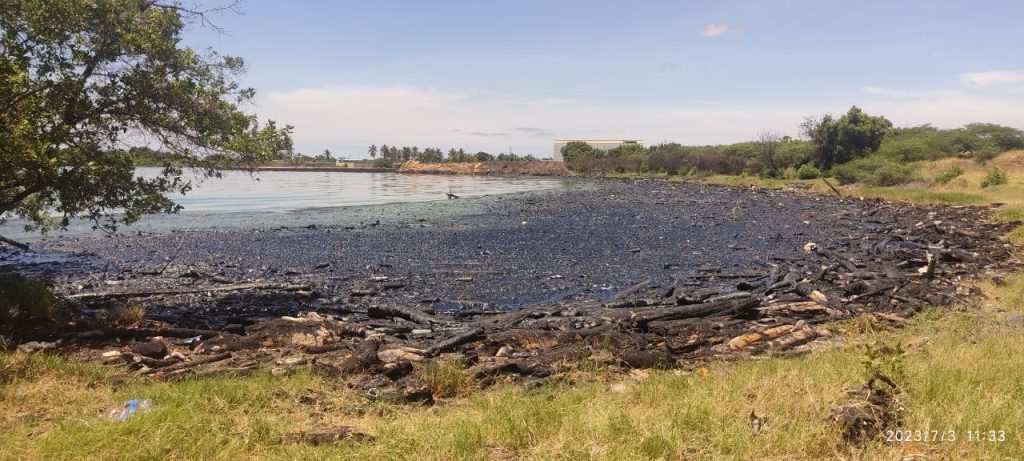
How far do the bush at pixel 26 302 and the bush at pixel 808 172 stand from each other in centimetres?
6509

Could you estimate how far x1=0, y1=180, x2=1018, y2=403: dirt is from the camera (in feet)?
27.7

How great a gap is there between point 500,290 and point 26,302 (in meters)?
8.83

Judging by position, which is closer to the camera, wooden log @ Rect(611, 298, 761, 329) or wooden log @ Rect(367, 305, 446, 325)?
wooden log @ Rect(611, 298, 761, 329)

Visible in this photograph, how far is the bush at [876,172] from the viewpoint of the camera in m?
50.0

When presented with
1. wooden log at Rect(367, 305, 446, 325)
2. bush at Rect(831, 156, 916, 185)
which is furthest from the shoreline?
bush at Rect(831, 156, 916, 185)

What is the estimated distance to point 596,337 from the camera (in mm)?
9117

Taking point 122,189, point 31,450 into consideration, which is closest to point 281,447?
point 31,450

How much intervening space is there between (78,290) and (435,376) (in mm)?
10781

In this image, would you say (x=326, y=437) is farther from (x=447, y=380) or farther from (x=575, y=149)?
(x=575, y=149)

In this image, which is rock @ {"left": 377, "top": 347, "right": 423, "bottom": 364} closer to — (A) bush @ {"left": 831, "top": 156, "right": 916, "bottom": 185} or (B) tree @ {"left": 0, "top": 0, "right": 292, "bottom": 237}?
(B) tree @ {"left": 0, "top": 0, "right": 292, "bottom": 237}

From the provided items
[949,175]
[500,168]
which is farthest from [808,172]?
[500,168]

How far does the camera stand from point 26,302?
358 inches

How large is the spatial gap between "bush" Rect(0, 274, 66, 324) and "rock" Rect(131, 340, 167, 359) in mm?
1988

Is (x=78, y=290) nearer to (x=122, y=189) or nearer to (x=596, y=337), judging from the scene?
(x=122, y=189)
